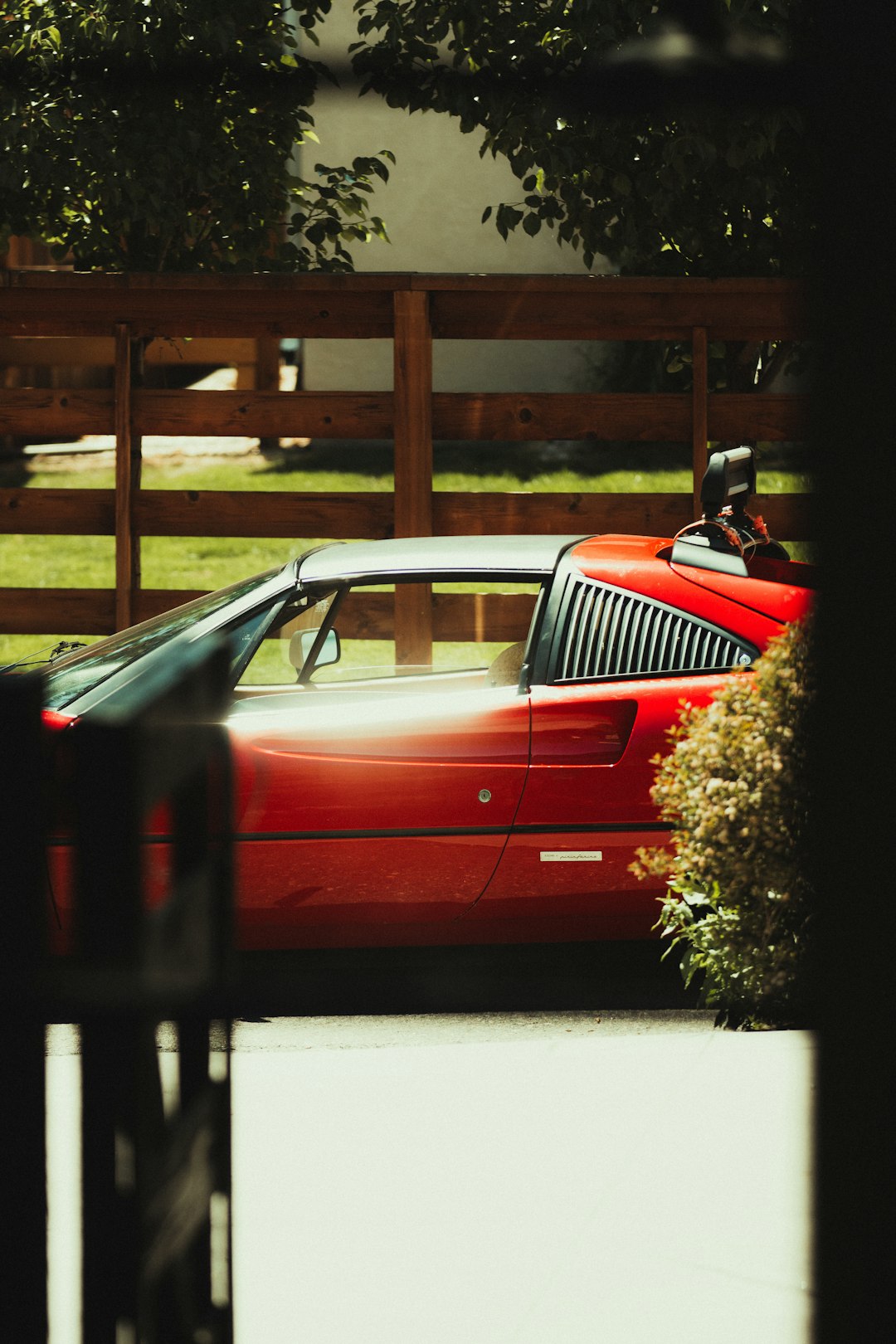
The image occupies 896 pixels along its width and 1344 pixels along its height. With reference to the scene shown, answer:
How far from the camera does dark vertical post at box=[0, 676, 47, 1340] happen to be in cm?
166

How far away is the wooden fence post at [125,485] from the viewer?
8031 millimetres

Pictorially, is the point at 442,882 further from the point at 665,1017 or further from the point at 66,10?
the point at 66,10

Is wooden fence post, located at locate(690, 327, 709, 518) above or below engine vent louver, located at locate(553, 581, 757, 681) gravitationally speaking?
above

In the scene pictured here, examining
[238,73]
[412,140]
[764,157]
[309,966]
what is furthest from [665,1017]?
[412,140]

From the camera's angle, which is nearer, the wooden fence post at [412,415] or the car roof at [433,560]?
the car roof at [433,560]

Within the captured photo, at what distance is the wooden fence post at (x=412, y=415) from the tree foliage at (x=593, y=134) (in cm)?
68

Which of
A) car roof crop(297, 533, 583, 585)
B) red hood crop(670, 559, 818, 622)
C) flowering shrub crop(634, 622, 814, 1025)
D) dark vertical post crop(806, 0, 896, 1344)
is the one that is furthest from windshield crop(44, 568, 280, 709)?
dark vertical post crop(806, 0, 896, 1344)

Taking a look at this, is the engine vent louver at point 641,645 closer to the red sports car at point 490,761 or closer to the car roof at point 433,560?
the red sports car at point 490,761

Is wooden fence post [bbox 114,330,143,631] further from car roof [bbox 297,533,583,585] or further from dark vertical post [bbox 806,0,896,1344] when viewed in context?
dark vertical post [bbox 806,0,896,1344]

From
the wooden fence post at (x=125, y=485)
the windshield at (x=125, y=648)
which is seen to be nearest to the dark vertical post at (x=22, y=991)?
the windshield at (x=125, y=648)

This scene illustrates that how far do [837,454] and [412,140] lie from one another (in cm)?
1358

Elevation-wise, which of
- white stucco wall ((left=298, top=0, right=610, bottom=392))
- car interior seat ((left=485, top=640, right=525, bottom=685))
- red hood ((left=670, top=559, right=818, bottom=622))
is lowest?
car interior seat ((left=485, top=640, right=525, bottom=685))

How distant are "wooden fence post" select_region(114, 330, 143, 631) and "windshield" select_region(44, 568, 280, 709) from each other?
2733 millimetres

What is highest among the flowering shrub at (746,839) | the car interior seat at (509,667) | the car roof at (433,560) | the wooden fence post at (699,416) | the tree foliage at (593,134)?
the tree foliage at (593,134)
